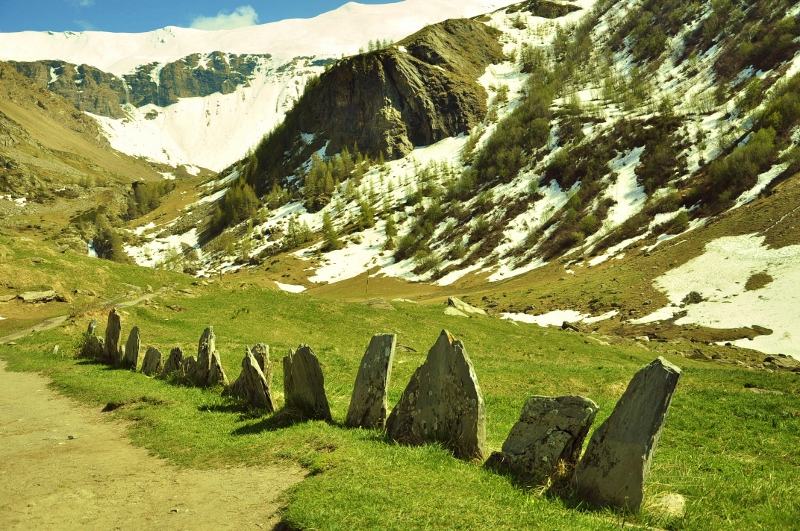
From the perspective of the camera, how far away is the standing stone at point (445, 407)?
32.5 feet

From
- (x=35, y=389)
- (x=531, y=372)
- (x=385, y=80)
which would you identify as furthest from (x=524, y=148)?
(x=35, y=389)

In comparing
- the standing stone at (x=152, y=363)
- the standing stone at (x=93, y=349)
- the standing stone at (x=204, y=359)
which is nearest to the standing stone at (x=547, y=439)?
the standing stone at (x=204, y=359)

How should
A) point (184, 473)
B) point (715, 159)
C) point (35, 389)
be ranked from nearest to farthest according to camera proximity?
point (184, 473) < point (35, 389) < point (715, 159)

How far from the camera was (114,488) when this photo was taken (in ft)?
30.5

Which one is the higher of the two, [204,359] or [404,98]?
[404,98]

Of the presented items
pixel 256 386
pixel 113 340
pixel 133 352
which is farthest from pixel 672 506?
pixel 113 340

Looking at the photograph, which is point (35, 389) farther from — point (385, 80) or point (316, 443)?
point (385, 80)

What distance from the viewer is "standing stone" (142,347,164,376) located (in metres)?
20.2

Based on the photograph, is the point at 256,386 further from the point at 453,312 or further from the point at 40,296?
the point at 453,312

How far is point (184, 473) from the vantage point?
10.1m

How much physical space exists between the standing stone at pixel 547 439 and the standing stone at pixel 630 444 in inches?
16.2

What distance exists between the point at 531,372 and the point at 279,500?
16863 millimetres

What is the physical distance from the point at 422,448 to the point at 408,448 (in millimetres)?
279

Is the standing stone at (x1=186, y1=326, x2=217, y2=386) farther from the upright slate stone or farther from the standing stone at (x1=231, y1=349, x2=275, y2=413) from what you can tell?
the standing stone at (x1=231, y1=349, x2=275, y2=413)
